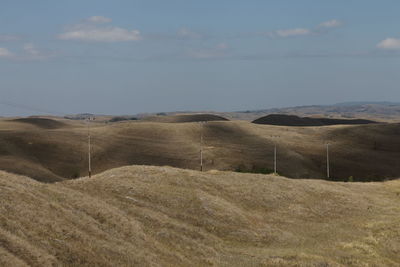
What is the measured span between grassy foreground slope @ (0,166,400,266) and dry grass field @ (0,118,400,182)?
239 ft

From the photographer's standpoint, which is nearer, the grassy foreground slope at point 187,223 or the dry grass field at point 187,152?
the grassy foreground slope at point 187,223

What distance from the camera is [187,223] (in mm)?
43812

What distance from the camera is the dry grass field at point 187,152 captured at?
144375 mm

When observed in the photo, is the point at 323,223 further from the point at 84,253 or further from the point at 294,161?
the point at 294,161

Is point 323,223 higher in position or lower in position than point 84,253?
lower

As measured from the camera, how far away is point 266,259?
35.8m

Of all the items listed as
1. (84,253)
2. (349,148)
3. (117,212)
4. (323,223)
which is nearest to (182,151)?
(349,148)

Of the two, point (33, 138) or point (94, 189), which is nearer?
point (94, 189)

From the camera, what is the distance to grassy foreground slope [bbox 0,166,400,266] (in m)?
28.9

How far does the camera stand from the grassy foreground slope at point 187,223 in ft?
94.8

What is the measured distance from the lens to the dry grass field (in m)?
144

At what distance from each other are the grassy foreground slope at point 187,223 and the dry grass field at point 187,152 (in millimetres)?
72758

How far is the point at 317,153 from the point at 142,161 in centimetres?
6407

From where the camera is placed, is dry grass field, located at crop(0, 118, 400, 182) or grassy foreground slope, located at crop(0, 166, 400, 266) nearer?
grassy foreground slope, located at crop(0, 166, 400, 266)
